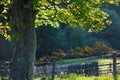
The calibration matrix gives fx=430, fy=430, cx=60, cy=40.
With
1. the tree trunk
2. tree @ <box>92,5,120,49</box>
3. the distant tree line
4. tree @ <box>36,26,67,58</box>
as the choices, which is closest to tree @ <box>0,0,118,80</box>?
the tree trunk

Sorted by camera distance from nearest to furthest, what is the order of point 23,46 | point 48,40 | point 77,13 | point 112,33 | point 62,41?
1. point 23,46
2. point 77,13
3. point 48,40
4. point 62,41
5. point 112,33

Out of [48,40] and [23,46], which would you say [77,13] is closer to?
[23,46]

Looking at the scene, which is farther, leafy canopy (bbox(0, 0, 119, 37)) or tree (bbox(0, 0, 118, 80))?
leafy canopy (bbox(0, 0, 119, 37))

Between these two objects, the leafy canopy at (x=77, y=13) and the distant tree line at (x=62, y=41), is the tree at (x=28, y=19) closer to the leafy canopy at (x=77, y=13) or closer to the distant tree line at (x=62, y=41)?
the leafy canopy at (x=77, y=13)

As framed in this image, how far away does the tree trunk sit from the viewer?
635 inches

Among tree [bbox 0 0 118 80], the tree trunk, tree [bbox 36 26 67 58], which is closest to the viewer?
tree [bbox 0 0 118 80]

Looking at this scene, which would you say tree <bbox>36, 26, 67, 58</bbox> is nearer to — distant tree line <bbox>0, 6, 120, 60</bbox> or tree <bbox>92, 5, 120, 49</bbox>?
distant tree line <bbox>0, 6, 120, 60</bbox>

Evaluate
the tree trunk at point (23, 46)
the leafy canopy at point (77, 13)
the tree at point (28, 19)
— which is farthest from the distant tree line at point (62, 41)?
the tree trunk at point (23, 46)

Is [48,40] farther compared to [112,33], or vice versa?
[112,33]

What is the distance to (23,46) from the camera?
1627 cm

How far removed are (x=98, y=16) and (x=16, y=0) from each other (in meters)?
3.38

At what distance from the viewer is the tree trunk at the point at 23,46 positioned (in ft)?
52.9

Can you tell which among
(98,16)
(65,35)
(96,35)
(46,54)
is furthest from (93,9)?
(96,35)

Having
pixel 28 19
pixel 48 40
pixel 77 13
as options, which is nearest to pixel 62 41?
pixel 48 40
